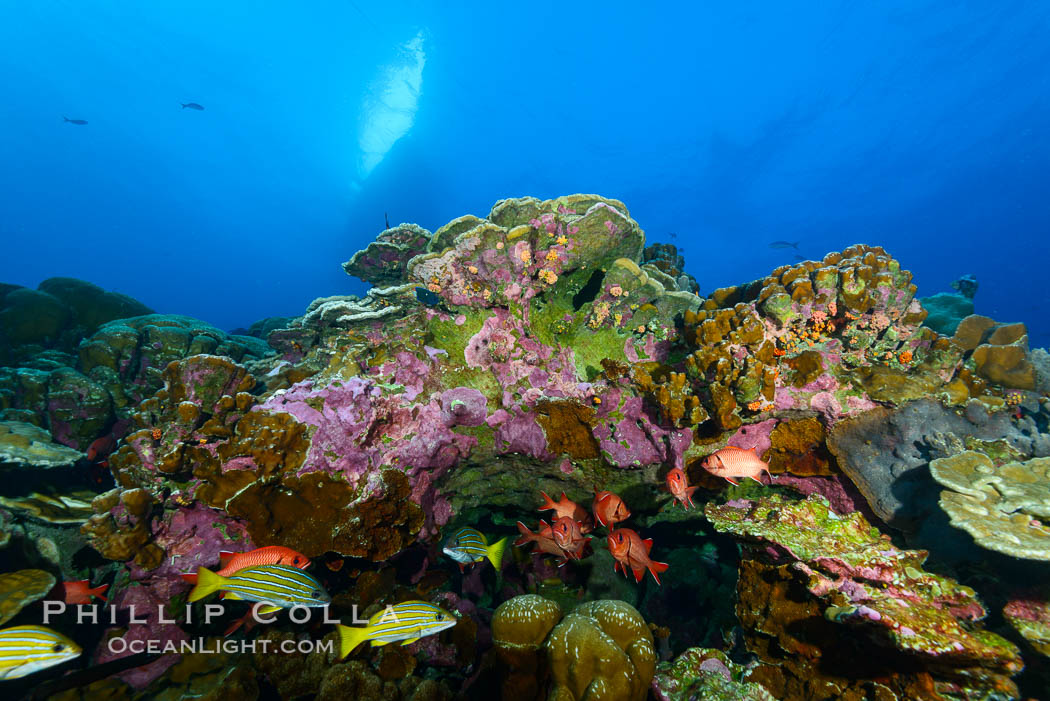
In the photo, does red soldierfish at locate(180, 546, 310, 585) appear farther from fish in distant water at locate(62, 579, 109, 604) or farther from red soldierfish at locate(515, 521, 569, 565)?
red soldierfish at locate(515, 521, 569, 565)

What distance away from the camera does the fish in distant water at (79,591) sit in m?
3.73

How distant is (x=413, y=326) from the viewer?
5223mm

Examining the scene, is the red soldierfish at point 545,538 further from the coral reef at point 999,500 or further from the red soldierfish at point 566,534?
the coral reef at point 999,500

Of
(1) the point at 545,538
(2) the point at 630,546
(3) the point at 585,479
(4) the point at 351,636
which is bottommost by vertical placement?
(4) the point at 351,636

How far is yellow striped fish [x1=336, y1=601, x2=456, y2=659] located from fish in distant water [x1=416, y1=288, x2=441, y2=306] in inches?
150

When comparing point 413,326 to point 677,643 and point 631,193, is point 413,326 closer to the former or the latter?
point 677,643

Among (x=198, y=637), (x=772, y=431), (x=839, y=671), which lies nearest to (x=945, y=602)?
(x=839, y=671)

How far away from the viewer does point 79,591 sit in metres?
3.79

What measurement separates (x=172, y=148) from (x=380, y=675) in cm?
14466

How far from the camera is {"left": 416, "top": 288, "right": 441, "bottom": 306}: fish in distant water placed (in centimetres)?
545

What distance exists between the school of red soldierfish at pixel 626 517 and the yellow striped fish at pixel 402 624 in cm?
133

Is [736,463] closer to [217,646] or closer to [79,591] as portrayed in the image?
[217,646]

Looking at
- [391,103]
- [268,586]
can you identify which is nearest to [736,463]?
[268,586]

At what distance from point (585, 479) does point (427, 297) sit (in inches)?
140
